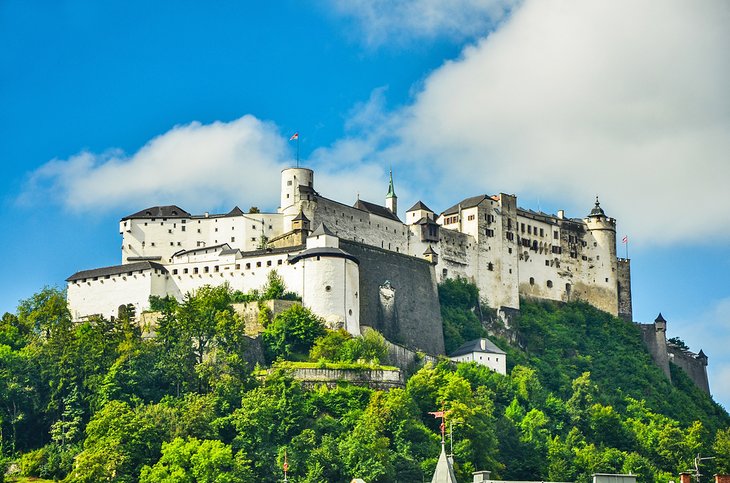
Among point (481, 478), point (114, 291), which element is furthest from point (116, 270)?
point (481, 478)

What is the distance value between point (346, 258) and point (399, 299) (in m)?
7.46

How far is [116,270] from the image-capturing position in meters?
82.6

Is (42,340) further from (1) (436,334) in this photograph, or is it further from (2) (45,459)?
(1) (436,334)

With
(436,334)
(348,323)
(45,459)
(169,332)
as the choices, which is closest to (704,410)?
(436,334)

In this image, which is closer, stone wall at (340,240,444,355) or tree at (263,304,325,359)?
tree at (263,304,325,359)

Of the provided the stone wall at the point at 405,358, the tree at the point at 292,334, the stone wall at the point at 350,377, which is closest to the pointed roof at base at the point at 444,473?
the stone wall at the point at 350,377

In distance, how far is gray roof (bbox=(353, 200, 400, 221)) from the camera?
90.4 metres

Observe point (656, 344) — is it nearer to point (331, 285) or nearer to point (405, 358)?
point (405, 358)

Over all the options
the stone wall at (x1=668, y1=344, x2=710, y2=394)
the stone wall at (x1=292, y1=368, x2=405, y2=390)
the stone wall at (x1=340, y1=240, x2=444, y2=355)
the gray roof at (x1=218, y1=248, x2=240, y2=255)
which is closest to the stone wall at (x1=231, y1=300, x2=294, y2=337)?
the gray roof at (x1=218, y1=248, x2=240, y2=255)

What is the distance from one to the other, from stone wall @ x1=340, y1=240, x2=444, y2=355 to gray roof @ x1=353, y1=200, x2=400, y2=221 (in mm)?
4409

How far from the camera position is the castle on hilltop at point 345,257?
78688 millimetres

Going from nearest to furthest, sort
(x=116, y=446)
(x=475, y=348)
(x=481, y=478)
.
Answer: (x=481, y=478)
(x=116, y=446)
(x=475, y=348)

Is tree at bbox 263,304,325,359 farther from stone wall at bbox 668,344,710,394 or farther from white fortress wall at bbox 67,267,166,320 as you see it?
stone wall at bbox 668,344,710,394

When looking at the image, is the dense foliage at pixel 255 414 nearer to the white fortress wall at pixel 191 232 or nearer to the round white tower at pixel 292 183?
the white fortress wall at pixel 191 232
